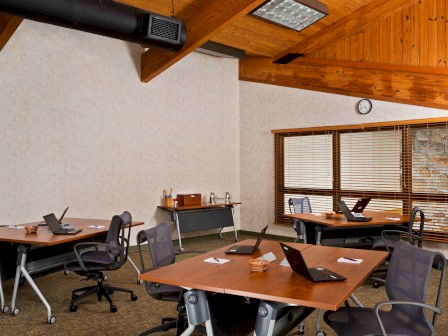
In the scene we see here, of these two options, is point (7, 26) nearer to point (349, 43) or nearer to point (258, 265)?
point (258, 265)

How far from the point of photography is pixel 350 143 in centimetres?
740

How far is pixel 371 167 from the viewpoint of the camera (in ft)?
23.3

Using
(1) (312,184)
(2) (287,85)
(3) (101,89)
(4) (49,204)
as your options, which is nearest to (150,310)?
(4) (49,204)

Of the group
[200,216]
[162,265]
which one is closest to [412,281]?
[162,265]

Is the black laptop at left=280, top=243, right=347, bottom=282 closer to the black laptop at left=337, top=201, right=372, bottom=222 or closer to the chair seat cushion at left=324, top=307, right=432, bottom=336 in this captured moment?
the chair seat cushion at left=324, top=307, right=432, bottom=336

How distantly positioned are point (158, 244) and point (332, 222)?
2.62 m

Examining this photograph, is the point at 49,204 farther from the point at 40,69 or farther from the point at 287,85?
the point at 287,85

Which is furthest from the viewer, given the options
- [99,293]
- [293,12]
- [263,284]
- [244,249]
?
[293,12]

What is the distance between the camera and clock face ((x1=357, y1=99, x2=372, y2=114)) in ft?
23.2

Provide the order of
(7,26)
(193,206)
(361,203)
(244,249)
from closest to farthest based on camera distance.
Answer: (244,249), (7,26), (361,203), (193,206)

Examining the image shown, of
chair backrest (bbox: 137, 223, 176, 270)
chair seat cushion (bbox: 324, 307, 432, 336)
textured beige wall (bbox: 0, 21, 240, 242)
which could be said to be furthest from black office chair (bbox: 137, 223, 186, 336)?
textured beige wall (bbox: 0, 21, 240, 242)

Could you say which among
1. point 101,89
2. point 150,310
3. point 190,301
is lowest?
point 150,310

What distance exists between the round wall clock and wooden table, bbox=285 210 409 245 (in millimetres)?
1927

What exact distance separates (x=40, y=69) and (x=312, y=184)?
5132 mm
